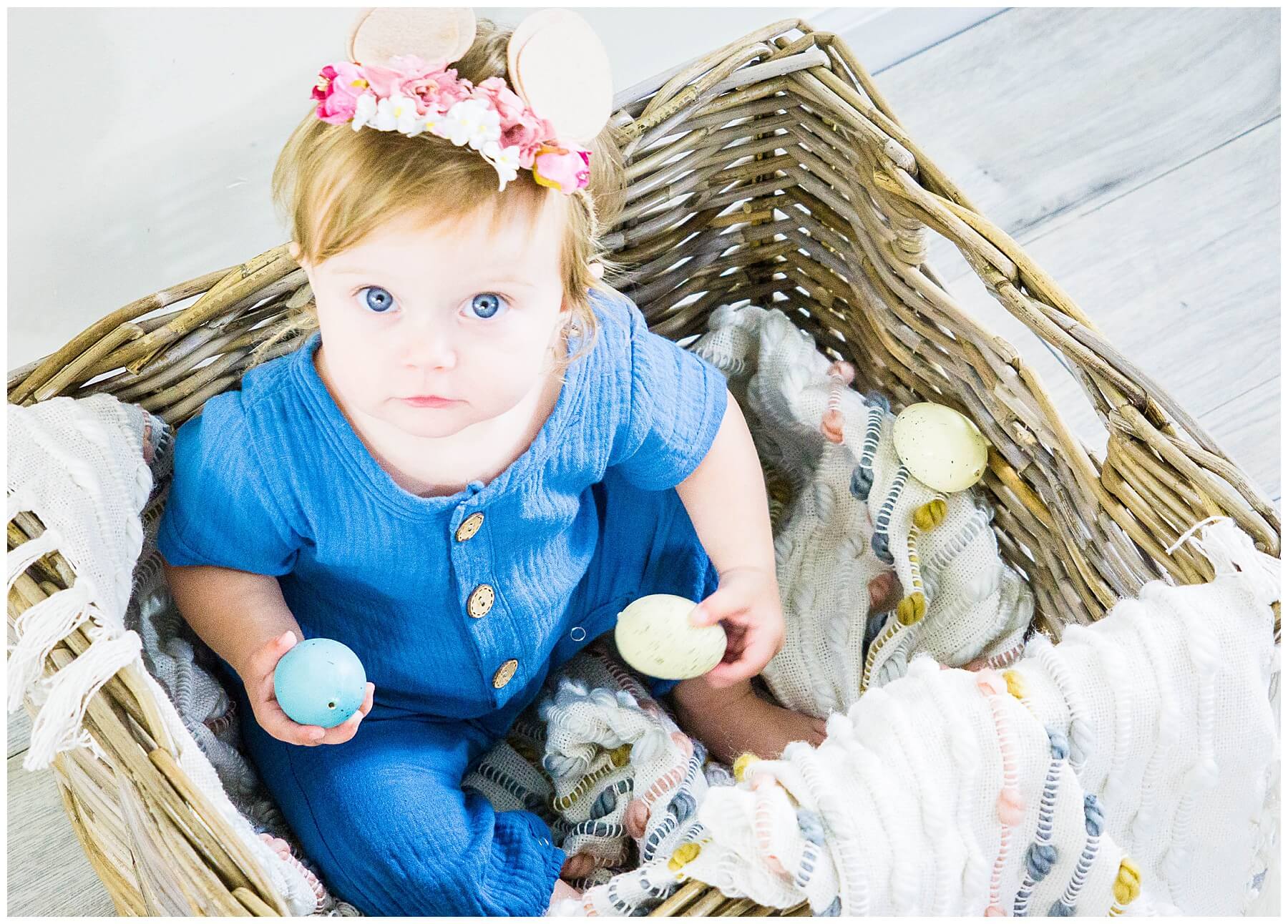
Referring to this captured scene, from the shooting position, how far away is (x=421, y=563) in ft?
2.98

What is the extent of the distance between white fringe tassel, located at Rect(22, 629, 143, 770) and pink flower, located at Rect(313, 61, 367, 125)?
12.5 inches

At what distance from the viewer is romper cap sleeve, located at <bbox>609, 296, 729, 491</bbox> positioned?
951 millimetres

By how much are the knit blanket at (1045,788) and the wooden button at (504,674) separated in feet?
0.79

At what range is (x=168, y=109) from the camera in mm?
1146

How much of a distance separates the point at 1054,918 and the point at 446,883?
41cm

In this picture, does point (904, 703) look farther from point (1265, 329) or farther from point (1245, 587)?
point (1265, 329)

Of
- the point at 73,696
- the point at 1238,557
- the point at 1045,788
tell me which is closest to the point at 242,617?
the point at 73,696

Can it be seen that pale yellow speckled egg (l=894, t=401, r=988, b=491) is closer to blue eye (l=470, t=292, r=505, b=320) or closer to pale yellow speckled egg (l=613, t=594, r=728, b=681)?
pale yellow speckled egg (l=613, t=594, r=728, b=681)

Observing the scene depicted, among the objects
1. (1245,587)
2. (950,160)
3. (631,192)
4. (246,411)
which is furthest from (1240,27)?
(246,411)

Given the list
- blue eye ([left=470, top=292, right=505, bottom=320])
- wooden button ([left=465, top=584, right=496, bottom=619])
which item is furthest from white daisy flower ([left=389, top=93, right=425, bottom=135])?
wooden button ([left=465, top=584, right=496, bottom=619])

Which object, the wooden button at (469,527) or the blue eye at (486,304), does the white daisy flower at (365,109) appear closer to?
the blue eye at (486,304)

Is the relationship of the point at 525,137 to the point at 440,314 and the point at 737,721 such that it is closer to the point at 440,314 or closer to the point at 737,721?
the point at 440,314

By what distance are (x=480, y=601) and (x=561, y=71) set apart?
384 mm

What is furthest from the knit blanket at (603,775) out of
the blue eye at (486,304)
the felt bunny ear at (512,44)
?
Answer: the felt bunny ear at (512,44)
